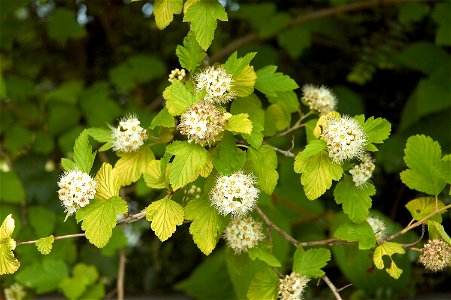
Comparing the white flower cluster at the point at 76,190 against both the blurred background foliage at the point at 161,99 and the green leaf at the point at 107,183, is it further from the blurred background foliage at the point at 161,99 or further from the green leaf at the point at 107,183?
the blurred background foliage at the point at 161,99

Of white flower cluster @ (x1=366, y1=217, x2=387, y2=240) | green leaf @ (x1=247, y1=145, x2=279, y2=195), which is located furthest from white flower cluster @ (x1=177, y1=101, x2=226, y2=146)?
white flower cluster @ (x1=366, y1=217, x2=387, y2=240)

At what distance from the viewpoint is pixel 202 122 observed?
93 cm

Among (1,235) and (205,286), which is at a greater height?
(1,235)

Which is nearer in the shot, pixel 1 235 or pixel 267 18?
pixel 1 235

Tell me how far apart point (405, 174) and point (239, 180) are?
34cm

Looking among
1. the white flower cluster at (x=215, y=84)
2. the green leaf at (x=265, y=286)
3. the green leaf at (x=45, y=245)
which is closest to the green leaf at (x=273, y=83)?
the white flower cluster at (x=215, y=84)

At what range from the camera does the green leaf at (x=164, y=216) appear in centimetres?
99

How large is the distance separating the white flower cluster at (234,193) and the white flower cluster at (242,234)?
0.32ft

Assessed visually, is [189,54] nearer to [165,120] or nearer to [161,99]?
[165,120]

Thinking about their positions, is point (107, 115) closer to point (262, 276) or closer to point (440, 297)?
point (262, 276)

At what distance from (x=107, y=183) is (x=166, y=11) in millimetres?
327

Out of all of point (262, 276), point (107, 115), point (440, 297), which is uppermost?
point (107, 115)

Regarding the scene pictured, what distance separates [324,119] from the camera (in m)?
1.04

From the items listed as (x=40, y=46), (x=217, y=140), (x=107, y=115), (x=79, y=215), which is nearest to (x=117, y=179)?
(x=79, y=215)
